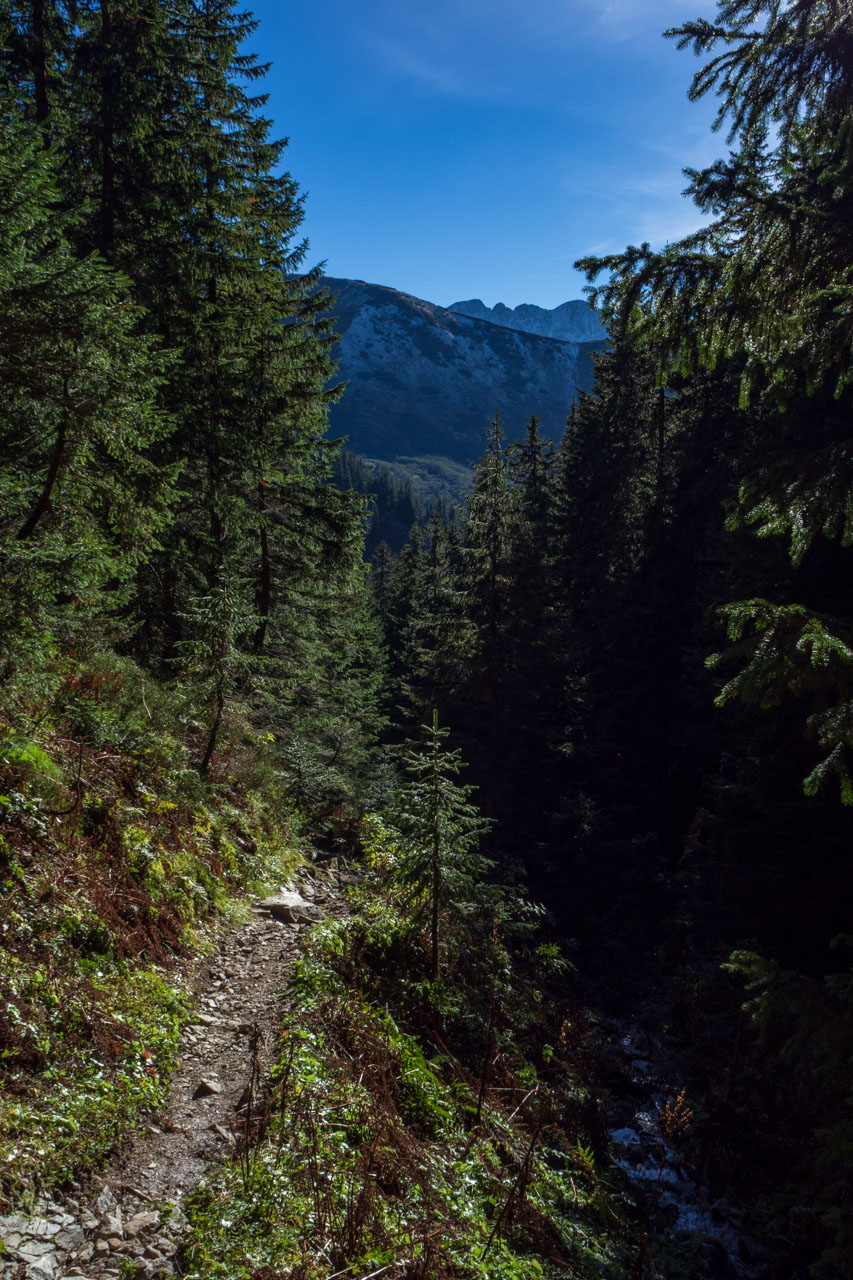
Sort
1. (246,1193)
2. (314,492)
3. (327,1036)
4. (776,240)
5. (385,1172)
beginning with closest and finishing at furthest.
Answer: (246,1193), (385,1172), (776,240), (327,1036), (314,492)

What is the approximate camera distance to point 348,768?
17109 mm

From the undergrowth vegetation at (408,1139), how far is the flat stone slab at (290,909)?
22.9 inches

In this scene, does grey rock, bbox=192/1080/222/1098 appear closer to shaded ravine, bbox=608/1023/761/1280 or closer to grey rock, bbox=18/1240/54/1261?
grey rock, bbox=18/1240/54/1261

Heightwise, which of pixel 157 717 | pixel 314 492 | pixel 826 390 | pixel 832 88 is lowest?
pixel 157 717

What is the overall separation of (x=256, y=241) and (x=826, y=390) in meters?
11.2

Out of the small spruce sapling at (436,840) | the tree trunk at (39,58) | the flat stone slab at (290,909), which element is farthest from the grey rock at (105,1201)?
the tree trunk at (39,58)

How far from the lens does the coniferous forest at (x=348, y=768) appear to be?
4.62 meters

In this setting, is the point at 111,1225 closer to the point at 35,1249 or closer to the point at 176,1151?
the point at 35,1249

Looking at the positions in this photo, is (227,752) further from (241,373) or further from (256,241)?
(256,241)

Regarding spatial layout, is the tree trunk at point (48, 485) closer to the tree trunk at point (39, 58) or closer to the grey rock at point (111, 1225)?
the grey rock at point (111, 1225)

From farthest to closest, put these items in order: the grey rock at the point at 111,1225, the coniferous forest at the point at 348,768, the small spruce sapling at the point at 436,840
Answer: the small spruce sapling at the point at 436,840, the coniferous forest at the point at 348,768, the grey rock at the point at 111,1225

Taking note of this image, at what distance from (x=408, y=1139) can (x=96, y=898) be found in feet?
11.2

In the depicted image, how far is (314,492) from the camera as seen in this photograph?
51.5ft

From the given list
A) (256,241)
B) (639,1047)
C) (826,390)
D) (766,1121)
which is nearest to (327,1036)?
(766,1121)
